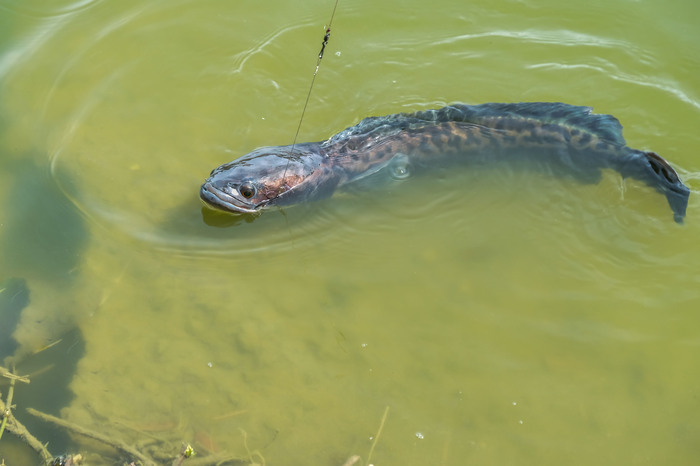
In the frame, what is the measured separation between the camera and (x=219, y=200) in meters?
6.26

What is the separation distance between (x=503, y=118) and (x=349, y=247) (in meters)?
2.15

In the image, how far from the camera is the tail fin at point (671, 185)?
21.2 feet

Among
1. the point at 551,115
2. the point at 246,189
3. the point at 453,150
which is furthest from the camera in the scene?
the point at 453,150

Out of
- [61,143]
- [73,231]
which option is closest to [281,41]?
[61,143]

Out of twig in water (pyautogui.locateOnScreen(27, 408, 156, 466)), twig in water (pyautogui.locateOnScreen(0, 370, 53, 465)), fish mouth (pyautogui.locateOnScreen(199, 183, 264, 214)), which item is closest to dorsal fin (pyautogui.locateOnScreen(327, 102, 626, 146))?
fish mouth (pyautogui.locateOnScreen(199, 183, 264, 214))

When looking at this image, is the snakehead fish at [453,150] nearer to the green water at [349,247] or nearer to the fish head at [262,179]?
the fish head at [262,179]

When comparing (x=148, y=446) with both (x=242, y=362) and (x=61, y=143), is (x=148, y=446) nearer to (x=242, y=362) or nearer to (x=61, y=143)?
(x=242, y=362)

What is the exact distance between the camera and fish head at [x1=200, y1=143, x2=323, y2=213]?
249 inches

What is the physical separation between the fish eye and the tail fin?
376cm

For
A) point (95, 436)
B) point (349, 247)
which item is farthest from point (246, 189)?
point (95, 436)

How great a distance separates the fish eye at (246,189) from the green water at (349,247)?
31 cm

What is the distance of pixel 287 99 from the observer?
765 centimetres

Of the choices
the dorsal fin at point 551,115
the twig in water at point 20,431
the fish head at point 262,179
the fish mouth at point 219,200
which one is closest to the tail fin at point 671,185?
the dorsal fin at point 551,115

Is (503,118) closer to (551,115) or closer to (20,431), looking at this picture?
(551,115)
